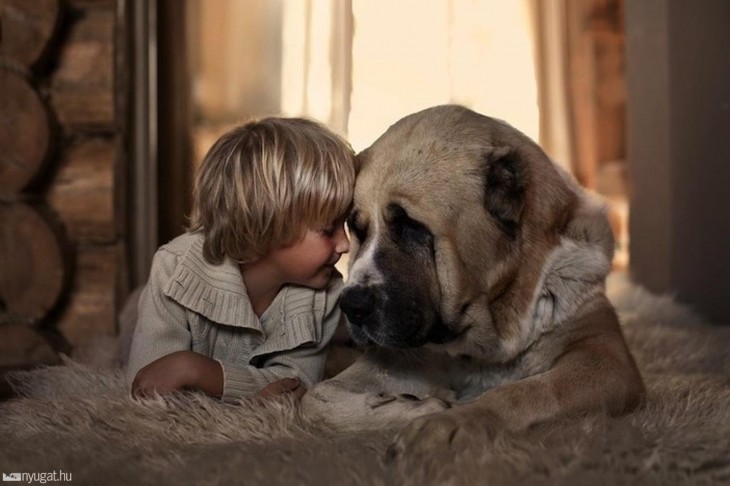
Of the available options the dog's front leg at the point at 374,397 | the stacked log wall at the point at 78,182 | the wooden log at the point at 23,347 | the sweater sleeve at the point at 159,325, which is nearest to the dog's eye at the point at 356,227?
the dog's front leg at the point at 374,397

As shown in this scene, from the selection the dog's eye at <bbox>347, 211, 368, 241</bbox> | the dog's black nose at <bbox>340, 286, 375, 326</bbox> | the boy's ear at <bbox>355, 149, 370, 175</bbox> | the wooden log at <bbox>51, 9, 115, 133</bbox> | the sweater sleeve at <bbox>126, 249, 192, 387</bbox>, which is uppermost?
the wooden log at <bbox>51, 9, 115, 133</bbox>

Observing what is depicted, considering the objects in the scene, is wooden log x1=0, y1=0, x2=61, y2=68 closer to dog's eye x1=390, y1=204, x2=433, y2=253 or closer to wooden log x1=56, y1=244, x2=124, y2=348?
wooden log x1=56, y1=244, x2=124, y2=348

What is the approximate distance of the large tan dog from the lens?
4.84ft

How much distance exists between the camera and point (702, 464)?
3.78 ft

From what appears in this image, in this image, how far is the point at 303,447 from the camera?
1254mm

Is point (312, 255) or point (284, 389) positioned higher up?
point (312, 255)

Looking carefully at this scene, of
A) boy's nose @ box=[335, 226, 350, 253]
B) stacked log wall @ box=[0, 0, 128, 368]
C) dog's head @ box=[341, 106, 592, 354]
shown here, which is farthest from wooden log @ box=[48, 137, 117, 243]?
dog's head @ box=[341, 106, 592, 354]

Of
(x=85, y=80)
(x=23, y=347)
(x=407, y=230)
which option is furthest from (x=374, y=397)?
(x=85, y=80)

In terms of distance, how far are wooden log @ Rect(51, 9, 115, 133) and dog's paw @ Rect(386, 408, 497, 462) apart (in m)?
1.91

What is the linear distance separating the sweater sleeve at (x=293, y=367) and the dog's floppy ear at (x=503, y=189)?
1.19 ft

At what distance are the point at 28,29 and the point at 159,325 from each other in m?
1.41

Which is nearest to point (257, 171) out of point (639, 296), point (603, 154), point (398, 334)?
point (398, 334)

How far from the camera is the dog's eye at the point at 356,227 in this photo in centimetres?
162

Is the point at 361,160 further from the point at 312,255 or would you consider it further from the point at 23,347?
the point at 23,347
